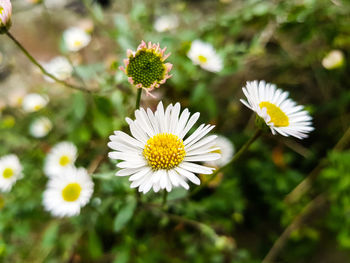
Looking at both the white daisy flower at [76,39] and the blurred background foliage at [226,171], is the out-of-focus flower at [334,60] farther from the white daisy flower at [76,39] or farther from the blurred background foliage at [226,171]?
the white daisy flower at [76,39]

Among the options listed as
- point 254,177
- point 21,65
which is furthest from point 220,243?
point 21,65

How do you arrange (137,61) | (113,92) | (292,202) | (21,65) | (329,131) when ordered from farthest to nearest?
(21,65) < (329,131) < (292,202) < (113,92) < (137,61)

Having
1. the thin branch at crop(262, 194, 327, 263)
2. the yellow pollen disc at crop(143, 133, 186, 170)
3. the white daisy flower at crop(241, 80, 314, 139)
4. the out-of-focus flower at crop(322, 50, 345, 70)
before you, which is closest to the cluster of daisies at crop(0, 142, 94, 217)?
the yellow pollen disc at crop(143, 133, 186, 170)

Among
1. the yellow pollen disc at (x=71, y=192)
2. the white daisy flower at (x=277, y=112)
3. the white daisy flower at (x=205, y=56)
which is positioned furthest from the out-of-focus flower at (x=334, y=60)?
the yellow pollen disc at (x=71, y=192)

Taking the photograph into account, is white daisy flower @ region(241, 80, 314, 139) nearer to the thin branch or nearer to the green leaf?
the green leaf

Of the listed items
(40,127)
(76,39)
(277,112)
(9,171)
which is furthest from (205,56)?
(9,171)

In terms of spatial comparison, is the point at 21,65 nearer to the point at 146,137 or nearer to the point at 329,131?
the point at 146,137

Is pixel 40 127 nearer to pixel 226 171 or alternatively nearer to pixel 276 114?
pixel 226 171
